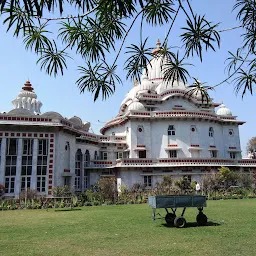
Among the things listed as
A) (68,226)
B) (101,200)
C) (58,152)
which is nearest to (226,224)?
(68,226)

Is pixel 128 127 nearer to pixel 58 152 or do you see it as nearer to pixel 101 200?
pixel 58 152

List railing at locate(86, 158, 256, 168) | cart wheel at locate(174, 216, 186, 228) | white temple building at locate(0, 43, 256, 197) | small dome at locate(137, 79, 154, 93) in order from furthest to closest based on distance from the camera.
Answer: small dome at locate(137, 79, 154, 93) → railing at locate(86, 158, 256, 168) → white temple building at locate(0, 43, 256, 197) → cart wheel at locate(174, 216, 186, 228)

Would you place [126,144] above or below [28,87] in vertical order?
below

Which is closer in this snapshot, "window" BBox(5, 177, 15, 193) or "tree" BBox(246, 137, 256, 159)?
"window" BBox(5, 177, 15, 193)

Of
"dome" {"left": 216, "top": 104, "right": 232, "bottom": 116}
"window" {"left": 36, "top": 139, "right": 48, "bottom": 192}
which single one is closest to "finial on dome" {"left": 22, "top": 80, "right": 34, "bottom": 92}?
"window" {"left": 36, "top": 139, "right": 48, "bottom": 192}

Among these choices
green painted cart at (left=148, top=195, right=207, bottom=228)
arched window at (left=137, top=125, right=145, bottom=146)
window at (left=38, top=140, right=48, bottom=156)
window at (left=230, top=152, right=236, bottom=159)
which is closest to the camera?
green painted cart at (left=148, top=195, right=207, bottom=228)

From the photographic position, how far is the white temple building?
2325 cm

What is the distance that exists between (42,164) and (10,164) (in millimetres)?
2434

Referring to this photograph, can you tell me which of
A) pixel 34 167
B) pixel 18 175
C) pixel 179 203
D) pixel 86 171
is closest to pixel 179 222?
pixel 179 203

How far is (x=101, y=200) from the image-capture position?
2155 centimetres

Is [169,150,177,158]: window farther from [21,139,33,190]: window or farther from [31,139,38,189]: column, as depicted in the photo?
[21,139,33,190]: window

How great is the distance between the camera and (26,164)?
76.1ft

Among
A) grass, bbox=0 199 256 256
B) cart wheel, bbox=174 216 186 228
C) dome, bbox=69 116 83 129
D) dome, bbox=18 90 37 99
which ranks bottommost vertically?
grass, bbox=0 199 256 256

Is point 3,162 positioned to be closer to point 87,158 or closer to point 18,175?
point 18,175
